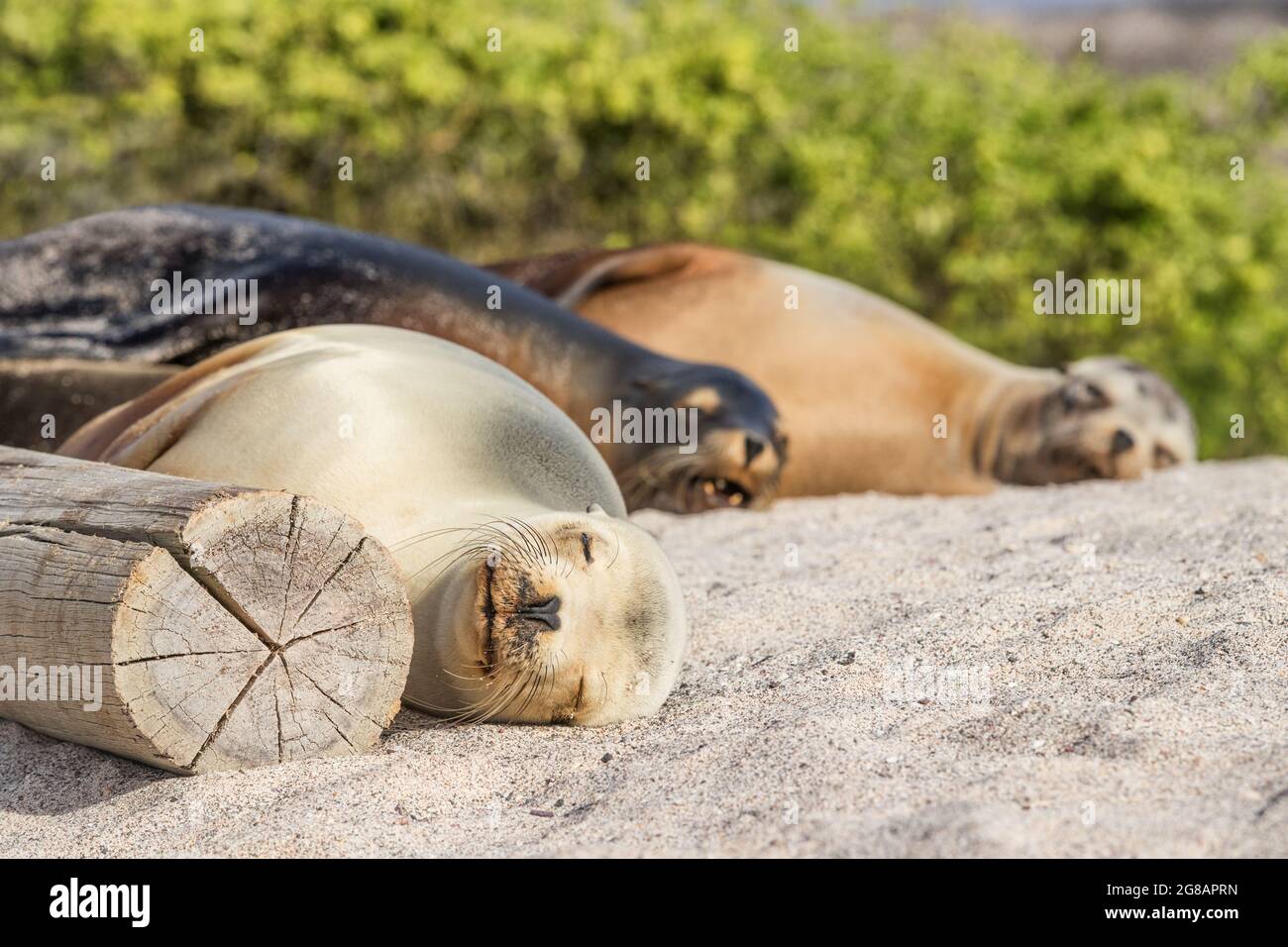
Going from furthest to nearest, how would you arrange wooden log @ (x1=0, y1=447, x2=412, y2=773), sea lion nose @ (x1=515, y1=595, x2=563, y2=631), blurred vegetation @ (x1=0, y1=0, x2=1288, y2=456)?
1. blurred vegetation @ (x1=0, y1=0, x2=1288, y2=456)
2. sea lion nose @ (x1=515, y1=595, x2=563, y2=631)
3. wooden log @ (x1=0, y1=447, x2=412, y2=773)

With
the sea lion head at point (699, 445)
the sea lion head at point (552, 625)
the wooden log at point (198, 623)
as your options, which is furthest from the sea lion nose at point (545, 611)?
the sea lion head at point (699, 445)

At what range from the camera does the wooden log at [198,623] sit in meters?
2.44

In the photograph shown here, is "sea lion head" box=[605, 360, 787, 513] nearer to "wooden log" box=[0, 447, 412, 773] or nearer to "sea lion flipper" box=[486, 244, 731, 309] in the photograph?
"sea lion flipper" box=[486, 244, 731, 309]

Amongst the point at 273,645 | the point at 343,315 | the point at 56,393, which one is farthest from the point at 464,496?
the point at 56,393

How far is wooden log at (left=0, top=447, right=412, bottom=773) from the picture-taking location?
2.44m

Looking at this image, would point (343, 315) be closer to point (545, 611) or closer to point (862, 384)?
point (545, 611)

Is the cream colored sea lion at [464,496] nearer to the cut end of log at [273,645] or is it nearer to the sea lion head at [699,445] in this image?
the cut end of log at [273,645]

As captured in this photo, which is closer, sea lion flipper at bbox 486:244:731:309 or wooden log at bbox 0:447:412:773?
wooden log at bbox 0:447:412:773

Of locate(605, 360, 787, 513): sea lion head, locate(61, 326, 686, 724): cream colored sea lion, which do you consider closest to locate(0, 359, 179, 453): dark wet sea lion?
locate(61, 326, 686, 724): cream colored sea lion

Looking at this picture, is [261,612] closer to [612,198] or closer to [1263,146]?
[612,198]

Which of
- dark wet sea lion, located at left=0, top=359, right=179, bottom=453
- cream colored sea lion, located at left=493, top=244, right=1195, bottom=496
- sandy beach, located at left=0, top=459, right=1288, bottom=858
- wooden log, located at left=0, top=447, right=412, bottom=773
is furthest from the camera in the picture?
cream colored sea lion, located at left=493, top=244, right=1195, bottom=496

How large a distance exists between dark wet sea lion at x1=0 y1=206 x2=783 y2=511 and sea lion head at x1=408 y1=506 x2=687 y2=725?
1811 millimetres

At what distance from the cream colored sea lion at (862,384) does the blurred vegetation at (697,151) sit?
1640mm
